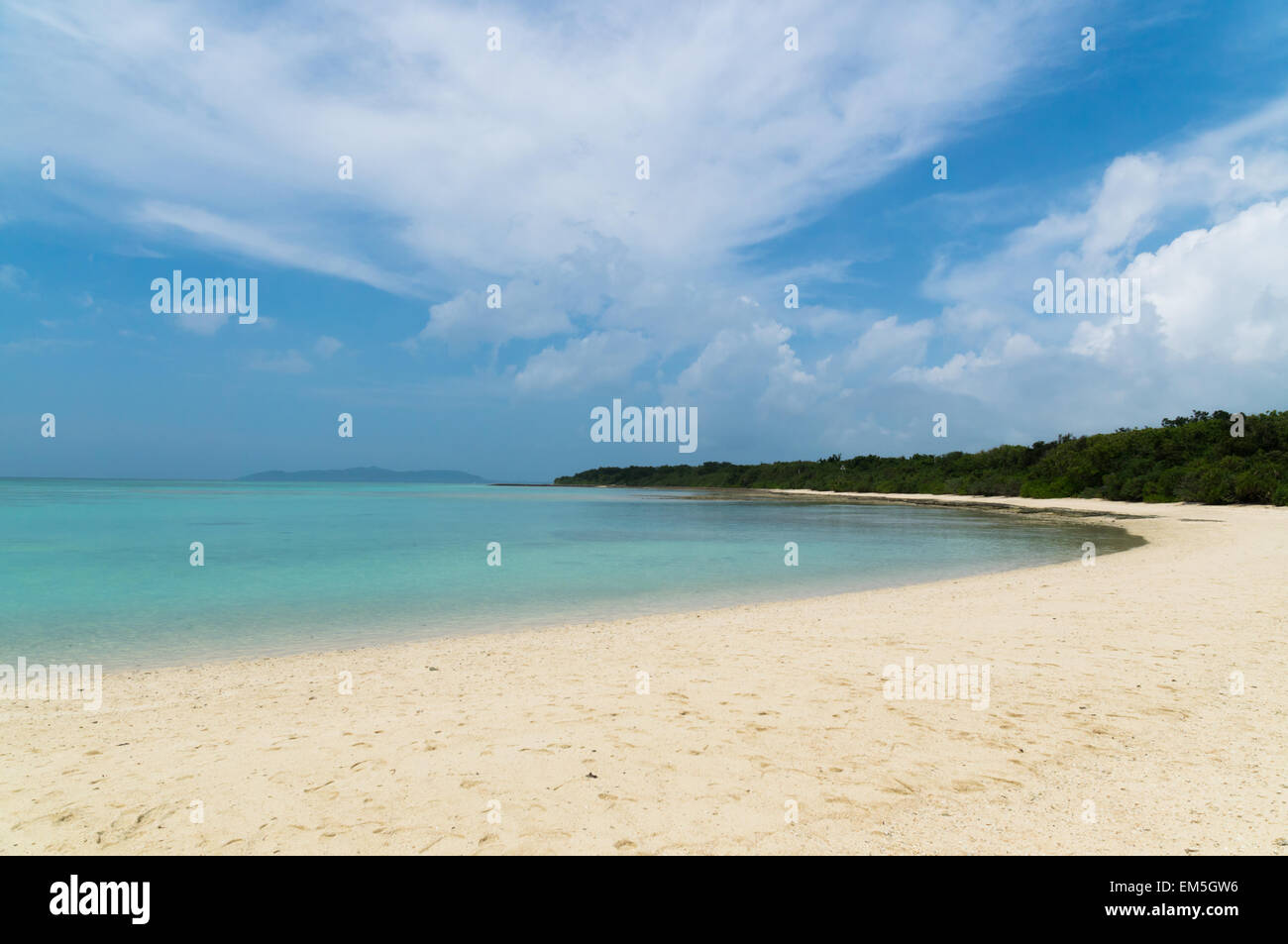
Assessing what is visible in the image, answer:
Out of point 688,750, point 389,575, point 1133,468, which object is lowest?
point 389,575

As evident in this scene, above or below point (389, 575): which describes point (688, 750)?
above

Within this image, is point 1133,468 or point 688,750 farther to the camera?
point 1133,468

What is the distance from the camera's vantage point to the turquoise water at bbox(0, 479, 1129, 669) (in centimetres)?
1290

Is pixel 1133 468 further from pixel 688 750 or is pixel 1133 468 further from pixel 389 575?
pixel 688 750

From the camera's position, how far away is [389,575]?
2061 cm

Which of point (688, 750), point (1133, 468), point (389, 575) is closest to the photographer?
point (688, 750)

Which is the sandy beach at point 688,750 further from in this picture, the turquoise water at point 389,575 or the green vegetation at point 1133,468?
the green vegetation at point 1133,468

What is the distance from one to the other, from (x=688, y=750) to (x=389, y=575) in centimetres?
1716

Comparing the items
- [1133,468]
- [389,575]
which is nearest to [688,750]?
[389,575]

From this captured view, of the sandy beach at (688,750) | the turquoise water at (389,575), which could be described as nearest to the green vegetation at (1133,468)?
the turquoise water at (389,575)

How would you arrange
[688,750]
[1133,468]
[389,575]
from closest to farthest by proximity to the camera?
[688,750] < [389,575] < [1133,468]
